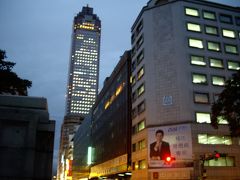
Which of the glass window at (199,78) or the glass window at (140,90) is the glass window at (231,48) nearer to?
the glass window at (199,78)

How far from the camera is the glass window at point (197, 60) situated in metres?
55.4

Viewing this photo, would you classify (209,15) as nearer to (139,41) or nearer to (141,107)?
(139,41)

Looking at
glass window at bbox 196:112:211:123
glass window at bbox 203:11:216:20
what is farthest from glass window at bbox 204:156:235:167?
glass window at bbox 203:11:216:20

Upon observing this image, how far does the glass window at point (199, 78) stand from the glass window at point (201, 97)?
2.13 m

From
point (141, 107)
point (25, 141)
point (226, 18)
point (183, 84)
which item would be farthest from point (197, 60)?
point (25, 141)

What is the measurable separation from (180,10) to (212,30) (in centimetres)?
713

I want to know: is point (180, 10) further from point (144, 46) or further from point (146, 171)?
point (146, 171)

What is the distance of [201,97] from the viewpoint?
53.3m

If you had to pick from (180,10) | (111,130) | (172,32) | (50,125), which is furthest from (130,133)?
(50,125)

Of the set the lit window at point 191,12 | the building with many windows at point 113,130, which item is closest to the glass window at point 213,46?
the lit window at point 191,12

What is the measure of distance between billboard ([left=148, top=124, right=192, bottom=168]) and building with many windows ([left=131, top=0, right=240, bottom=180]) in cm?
15

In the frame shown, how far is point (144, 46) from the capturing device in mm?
61312

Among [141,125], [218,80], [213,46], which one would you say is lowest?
[141,125]

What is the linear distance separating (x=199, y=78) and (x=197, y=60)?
348cm
